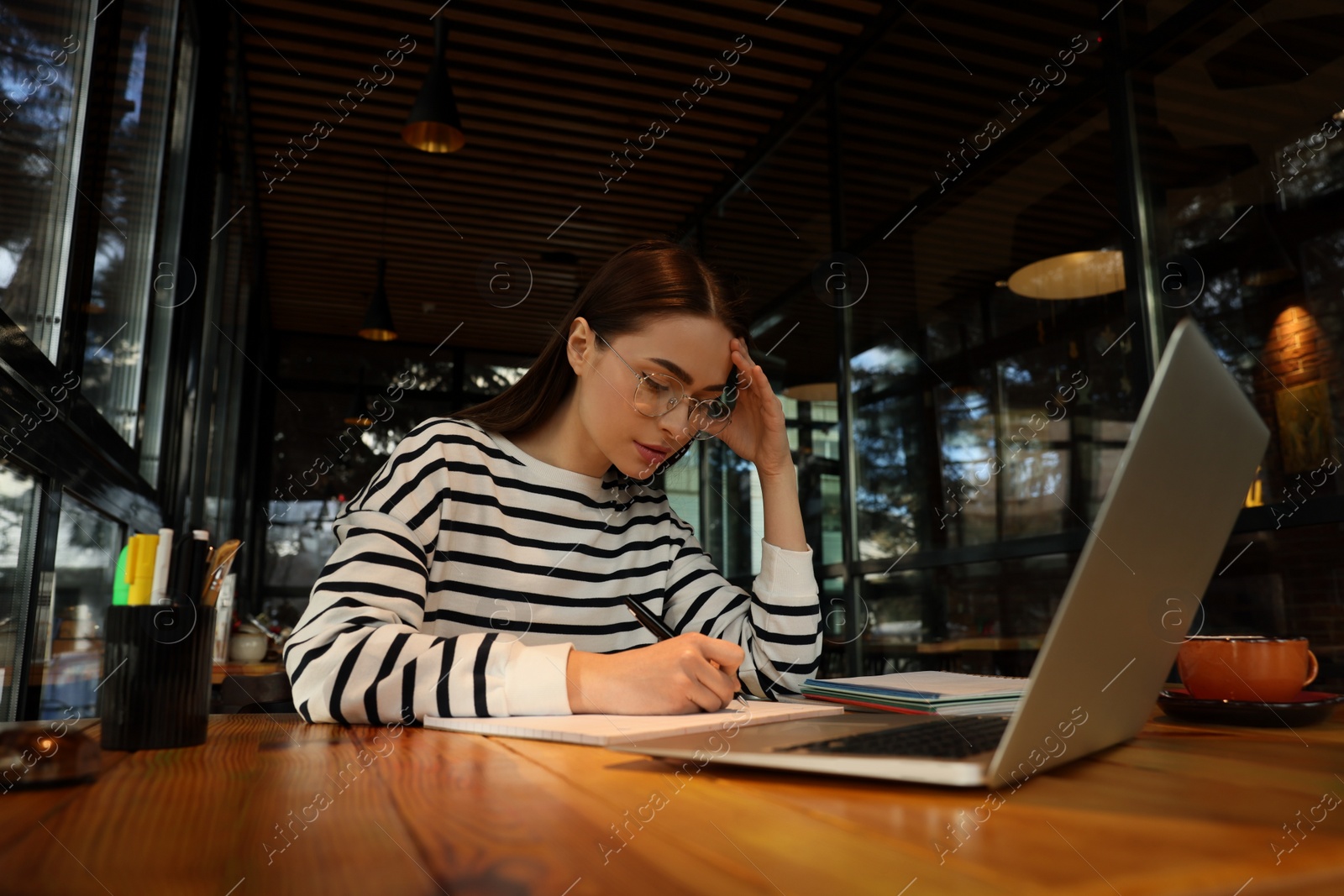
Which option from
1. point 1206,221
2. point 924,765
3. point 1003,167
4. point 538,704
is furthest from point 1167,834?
point 1003,167

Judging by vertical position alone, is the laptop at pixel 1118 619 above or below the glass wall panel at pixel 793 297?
below

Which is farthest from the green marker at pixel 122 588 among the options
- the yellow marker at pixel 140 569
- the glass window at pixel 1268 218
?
the glass window at pixel 1268 218

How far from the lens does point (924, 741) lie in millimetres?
582

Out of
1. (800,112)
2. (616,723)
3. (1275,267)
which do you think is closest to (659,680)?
(616,723)

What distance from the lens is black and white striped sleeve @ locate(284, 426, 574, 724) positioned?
942 millimetres

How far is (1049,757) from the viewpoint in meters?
0.54

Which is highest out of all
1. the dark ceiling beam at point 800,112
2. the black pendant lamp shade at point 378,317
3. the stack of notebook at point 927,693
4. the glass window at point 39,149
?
the dark ceiling beam at point 800,112

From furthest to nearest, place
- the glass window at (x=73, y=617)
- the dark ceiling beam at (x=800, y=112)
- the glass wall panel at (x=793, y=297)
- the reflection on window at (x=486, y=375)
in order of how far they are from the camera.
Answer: the reflection on window at (x=486, y=375) → the glass wall panel at (x=793, y=297) → the dark ceiling beam at (x=800, y=112) → the glass window at (x=73, y=617)

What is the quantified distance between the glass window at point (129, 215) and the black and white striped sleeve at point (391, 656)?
1.04m

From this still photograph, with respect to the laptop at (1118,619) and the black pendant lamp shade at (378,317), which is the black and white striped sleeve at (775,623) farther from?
the black pendant lamp shade at (378,317)

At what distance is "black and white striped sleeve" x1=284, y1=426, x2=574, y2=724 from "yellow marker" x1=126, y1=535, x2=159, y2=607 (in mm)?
262

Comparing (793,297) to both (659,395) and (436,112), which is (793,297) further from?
Result: (659,395)

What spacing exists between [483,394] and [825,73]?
17.4 feet

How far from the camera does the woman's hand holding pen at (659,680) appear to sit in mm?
912
